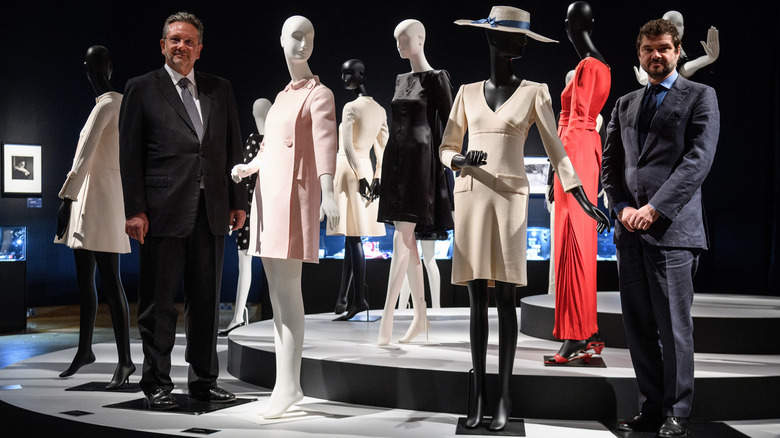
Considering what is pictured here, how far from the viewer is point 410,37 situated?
14.8ft

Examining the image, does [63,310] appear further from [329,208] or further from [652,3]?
[652,3]

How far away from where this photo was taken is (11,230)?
7.92m

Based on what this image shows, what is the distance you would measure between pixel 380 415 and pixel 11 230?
5846 millimetres

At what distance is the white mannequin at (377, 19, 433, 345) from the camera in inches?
178

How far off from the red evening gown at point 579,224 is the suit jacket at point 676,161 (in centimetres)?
73

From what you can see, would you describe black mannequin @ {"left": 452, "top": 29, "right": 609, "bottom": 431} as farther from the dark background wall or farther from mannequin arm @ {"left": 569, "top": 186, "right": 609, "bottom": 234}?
the dark background wall

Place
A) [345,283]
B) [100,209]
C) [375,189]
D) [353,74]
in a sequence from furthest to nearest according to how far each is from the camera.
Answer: [345,283] < [353,74] < [375,189] < [100,209]

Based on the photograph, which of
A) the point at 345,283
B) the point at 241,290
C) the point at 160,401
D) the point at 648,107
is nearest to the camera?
the point at 648,107

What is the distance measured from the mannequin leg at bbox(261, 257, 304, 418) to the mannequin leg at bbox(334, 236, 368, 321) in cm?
232

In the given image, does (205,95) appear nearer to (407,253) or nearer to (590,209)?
(407,253)

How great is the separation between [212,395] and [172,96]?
1.50m

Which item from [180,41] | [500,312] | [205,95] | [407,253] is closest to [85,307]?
[205,95]

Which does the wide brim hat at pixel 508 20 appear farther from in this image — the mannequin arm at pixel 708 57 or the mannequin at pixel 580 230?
the mannequin arm at pixel 708 57

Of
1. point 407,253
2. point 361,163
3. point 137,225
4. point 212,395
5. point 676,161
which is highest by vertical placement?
point 361,163
